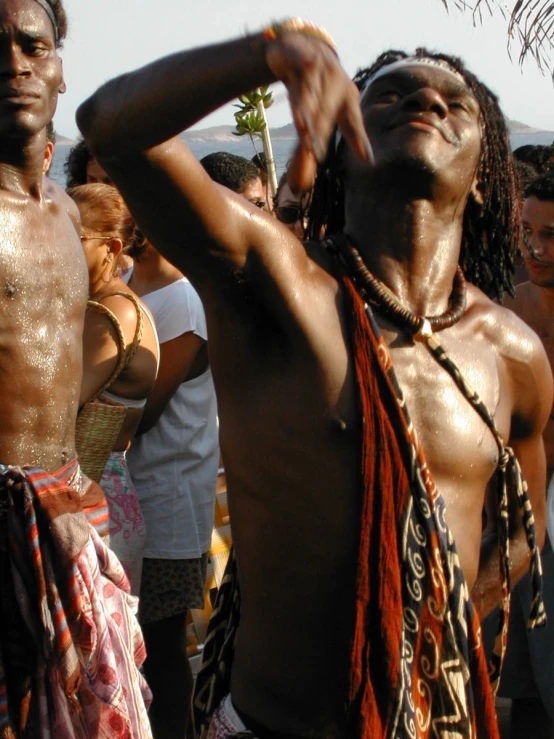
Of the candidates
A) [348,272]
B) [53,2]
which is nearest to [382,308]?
[348,272]

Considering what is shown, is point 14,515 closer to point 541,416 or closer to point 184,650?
point 541,416

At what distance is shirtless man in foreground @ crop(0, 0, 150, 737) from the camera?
9.07 feet

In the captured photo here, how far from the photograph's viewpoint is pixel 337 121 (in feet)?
5.53

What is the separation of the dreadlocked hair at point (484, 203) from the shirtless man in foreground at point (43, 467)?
31.1 inches

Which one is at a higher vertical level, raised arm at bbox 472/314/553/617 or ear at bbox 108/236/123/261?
ear at bbox 108/236/123/261

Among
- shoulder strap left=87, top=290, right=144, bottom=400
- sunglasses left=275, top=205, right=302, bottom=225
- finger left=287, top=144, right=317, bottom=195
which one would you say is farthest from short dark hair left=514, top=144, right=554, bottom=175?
finger left=287, top=144, right=317, bottom=195

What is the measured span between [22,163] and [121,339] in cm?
80

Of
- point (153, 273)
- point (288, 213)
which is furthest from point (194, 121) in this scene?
point (153, 273)

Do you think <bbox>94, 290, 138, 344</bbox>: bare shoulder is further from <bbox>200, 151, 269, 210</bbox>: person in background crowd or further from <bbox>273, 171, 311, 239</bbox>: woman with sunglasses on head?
<bbox>200, 151, 269, 210</bbox>: person in background crowd

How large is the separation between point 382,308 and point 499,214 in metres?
0.69

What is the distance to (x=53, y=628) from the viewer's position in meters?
2.76

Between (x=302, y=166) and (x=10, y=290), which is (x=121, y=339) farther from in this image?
(x=302, y=166)

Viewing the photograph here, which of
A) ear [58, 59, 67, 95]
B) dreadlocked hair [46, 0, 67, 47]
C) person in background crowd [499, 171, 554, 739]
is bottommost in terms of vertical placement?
person in background crowd [499, 171, 554, 739]

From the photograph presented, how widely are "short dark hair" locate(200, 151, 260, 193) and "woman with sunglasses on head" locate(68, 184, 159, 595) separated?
152 cm
